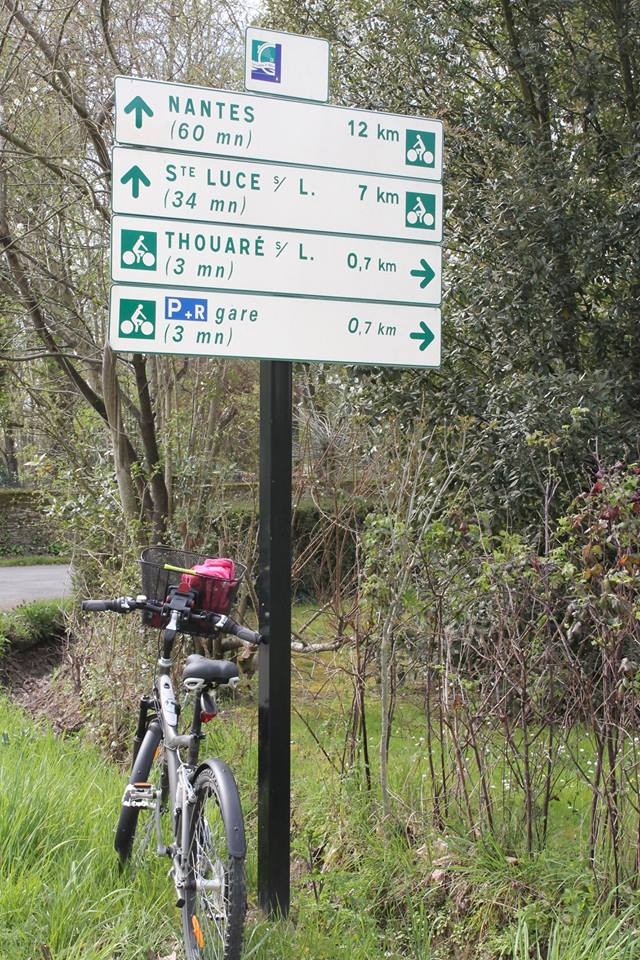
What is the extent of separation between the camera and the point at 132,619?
594cm

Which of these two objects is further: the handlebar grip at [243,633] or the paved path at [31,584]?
the paved path at [31,584]

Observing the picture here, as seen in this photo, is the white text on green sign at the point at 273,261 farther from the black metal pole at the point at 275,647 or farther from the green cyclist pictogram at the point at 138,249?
the black metal pole at the point at 275,647

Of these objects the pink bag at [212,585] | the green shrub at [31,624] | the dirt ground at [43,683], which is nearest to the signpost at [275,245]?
the pink bag at [212,585]

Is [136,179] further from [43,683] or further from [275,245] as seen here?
[43,683]

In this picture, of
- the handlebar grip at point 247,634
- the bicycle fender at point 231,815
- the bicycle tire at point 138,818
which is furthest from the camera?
the bicycle tire at point 138,818

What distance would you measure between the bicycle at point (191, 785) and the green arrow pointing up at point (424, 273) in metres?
1.24

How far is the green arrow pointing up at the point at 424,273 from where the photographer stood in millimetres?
3543

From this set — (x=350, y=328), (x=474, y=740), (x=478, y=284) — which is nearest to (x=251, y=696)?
(x=478, y=284)

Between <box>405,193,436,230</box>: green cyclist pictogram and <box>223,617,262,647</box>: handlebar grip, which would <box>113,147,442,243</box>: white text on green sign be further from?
<box>223,617,262,647</box>: handlebar grip

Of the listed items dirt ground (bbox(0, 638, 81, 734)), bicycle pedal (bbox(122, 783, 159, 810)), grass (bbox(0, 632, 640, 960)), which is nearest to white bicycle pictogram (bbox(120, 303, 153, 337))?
bicycle pedal (bbox(122, 783, 159, 810))

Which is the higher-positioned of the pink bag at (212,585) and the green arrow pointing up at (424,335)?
the green arrow pointing up at (424,335)

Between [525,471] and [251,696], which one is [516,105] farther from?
[251,696]

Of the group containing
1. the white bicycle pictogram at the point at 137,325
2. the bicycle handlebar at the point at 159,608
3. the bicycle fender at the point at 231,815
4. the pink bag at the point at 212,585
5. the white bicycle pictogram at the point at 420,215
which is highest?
the white bicycle pictogram at the point at 420,215

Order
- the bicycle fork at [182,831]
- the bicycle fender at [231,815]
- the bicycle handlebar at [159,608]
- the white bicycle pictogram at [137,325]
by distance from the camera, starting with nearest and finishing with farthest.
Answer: the bicycle fender at [231,815], the bicycle fork at [182,831], the white bicycle pictogram at [137,325], the bicycle handlebar at [159,608]
